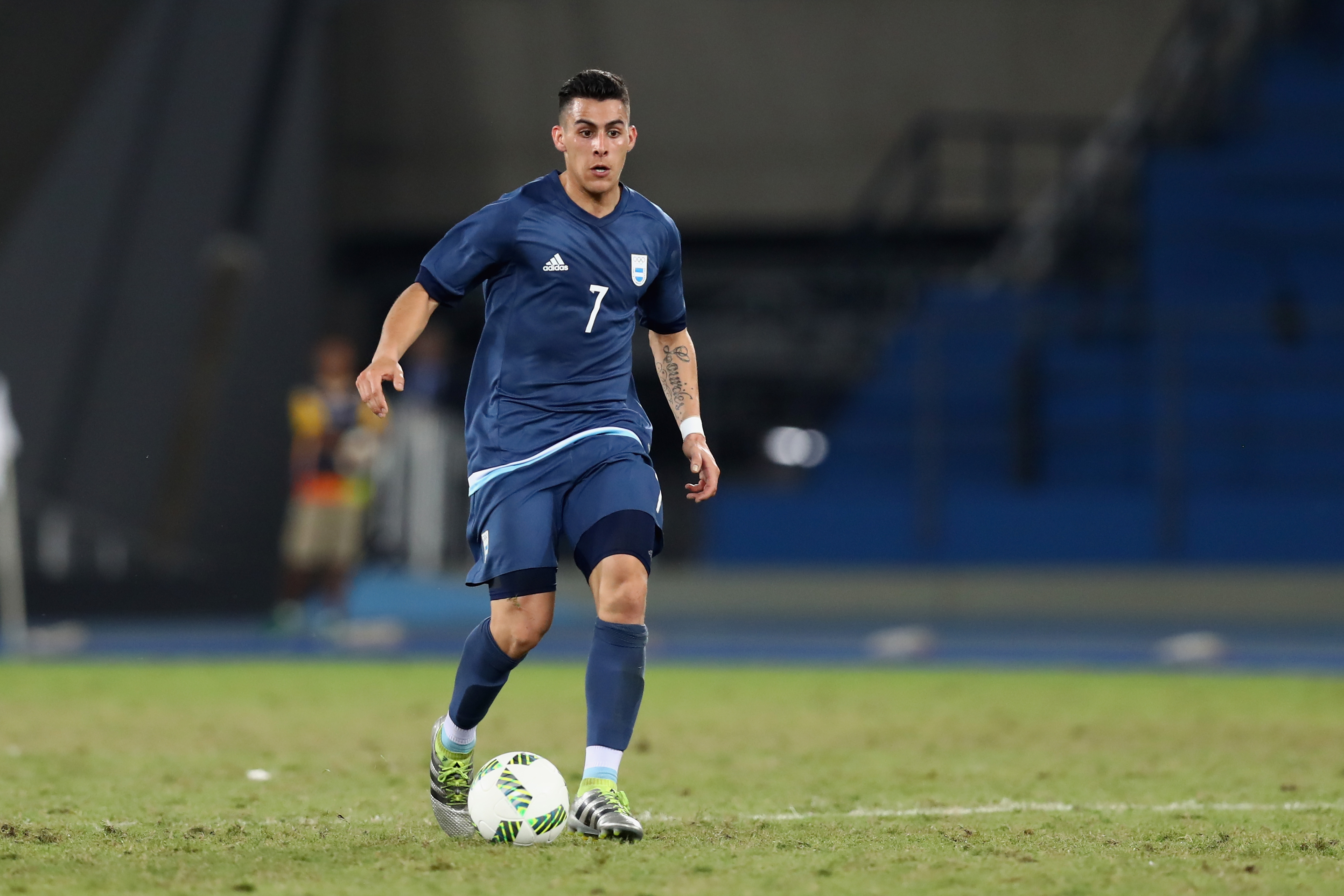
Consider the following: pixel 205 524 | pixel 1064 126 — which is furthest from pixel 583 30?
pixel 205 524

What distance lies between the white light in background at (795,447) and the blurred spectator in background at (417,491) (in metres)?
3.27

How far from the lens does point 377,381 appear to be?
4.52 metres

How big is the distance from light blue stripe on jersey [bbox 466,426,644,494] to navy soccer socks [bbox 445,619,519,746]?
397mm

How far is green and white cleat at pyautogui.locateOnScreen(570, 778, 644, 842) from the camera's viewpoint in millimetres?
4613

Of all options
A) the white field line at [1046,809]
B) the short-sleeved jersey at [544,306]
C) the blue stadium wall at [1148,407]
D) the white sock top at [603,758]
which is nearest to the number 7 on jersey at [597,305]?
the short-sleeved jersey at [544,306]

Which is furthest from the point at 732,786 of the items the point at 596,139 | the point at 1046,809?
the point at 596,139

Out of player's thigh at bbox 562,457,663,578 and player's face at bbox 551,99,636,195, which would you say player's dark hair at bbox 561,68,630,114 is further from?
player's thigh at bbox 562,457,663,578

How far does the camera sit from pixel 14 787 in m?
5.88

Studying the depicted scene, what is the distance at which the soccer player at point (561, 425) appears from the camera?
15.7 feet

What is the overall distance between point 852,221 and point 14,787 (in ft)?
48.3

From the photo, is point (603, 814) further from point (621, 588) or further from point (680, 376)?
point (680, 376)

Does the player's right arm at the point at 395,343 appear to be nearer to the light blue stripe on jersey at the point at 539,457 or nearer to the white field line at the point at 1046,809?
the light blue stripe on jersey at the point at 539,457

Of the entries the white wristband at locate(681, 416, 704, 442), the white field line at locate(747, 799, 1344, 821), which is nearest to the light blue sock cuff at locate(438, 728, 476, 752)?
the white field line at locate(747, 799, 1344, 821)

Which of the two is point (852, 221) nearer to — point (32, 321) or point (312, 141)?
point (312, 141)
